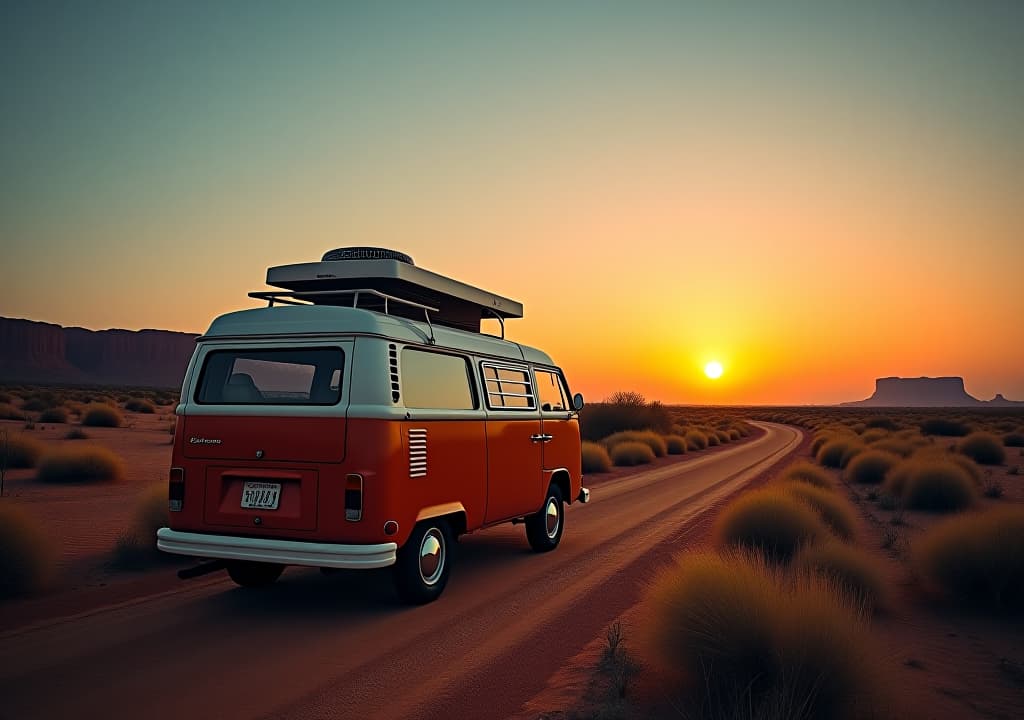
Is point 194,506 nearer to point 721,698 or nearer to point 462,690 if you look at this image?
point 462,690

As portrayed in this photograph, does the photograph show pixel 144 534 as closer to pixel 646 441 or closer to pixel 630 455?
pixel 630 455

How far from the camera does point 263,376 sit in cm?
714

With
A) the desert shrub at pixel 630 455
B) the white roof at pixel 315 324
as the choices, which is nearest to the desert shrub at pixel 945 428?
the desert shrub at pixel 630 455

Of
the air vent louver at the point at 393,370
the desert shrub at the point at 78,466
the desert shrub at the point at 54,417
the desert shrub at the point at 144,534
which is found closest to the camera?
the air vent louver at the point at 393,370

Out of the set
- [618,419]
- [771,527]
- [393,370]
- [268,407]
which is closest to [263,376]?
[268,407]

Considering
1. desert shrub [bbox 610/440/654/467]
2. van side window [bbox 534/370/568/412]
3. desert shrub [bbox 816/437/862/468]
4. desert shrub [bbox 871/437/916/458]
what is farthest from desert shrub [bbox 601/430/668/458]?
van side window [bbox 534/370/568/412]

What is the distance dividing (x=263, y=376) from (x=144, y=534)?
3965 mm

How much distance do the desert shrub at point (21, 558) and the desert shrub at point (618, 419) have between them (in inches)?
1263

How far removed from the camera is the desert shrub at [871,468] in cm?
1975

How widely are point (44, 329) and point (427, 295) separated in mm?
158459

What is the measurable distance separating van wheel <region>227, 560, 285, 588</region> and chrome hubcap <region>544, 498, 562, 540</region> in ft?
11.9

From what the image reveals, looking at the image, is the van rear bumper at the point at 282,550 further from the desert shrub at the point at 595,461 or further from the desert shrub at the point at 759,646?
the desert shrub at the point at 595,461

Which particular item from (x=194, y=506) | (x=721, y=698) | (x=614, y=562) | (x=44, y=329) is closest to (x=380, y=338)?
(x=194, y=506)

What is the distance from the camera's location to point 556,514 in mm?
10234
